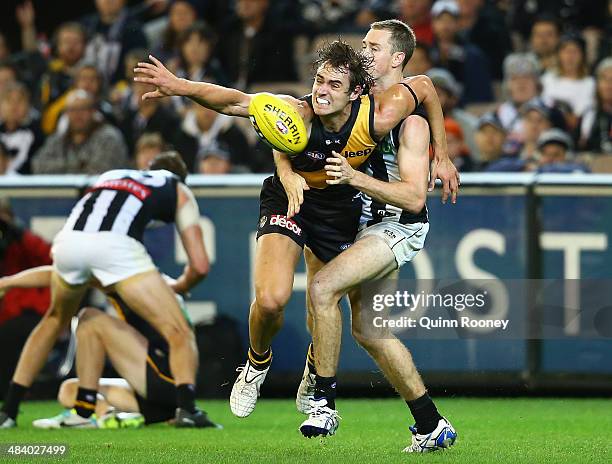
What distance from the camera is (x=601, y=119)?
12.2 meters

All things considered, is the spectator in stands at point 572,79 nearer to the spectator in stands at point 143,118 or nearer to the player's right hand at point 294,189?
the spectator in stands at point 143,118

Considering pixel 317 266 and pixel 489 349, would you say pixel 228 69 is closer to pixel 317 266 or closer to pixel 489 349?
pixel 489 349

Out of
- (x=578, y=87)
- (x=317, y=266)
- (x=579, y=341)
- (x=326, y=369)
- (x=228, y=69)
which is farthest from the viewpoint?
(x=228, y=69)

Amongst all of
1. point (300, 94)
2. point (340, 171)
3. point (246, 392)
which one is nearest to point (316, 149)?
point (340, 171)

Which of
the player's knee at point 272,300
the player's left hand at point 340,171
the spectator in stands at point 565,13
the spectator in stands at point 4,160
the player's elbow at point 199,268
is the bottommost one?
the player's elbow at point 199,268

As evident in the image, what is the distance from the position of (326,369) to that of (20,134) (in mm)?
7098

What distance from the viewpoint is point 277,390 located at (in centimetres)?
1090

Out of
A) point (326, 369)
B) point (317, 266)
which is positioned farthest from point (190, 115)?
point (326, 369)

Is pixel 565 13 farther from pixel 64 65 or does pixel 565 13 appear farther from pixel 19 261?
pixel 19 261

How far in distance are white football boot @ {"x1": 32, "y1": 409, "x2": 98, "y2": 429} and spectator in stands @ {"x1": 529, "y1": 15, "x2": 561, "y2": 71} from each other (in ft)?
21.1

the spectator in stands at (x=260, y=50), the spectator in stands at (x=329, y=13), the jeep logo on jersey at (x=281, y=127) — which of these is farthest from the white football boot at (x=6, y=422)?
the spectator in stands at (x=329, y=13)

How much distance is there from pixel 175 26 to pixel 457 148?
406cm

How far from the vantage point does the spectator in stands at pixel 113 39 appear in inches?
563

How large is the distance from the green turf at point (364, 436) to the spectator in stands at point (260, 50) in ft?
14.2
